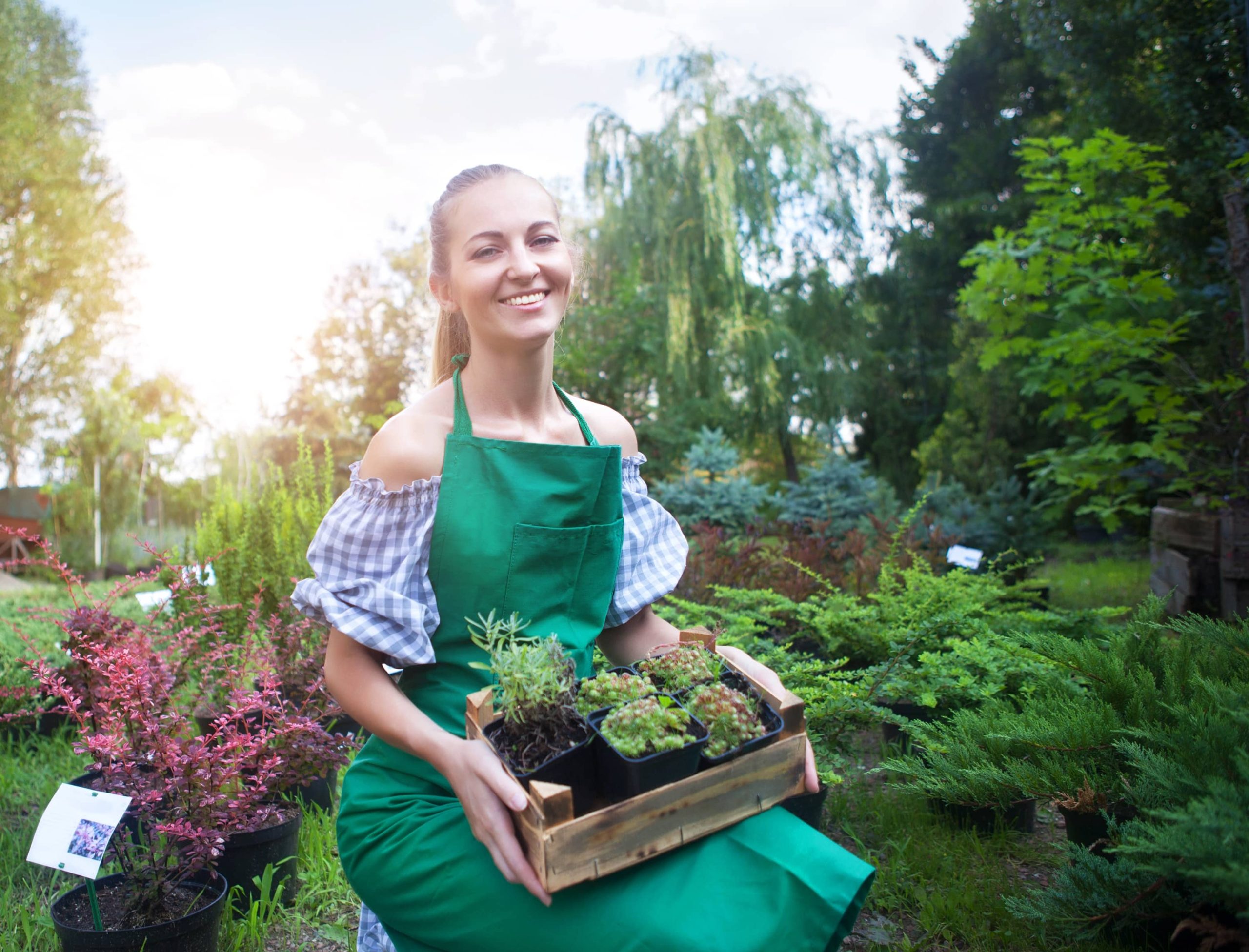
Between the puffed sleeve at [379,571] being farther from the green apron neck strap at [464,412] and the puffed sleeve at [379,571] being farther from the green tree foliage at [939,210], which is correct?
the green tree foliage at [939,210]

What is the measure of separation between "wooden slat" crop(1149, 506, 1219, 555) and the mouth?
371 centimetres

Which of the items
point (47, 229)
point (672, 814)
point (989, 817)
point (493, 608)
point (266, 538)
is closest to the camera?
point (672, 814)

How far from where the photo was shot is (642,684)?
1133mm

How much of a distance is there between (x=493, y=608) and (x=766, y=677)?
18.9 inches

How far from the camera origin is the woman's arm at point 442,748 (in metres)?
1.04

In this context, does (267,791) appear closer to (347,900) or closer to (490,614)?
(347,900)

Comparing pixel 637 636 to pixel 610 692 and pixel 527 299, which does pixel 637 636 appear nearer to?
pixel 610 692

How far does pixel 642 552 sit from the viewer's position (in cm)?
175

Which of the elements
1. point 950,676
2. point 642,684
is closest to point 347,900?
point 642,684

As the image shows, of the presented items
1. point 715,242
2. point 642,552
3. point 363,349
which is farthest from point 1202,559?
point 363,349

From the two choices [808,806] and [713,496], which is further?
[713,496]

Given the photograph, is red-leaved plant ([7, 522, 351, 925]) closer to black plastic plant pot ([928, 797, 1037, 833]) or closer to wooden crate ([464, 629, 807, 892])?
wooden crate ([464, 629, 807, 892])

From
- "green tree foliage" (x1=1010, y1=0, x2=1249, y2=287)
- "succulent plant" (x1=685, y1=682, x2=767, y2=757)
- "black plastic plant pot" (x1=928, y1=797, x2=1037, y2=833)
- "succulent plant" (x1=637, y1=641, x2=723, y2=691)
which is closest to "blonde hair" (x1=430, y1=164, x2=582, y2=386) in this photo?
"succulent plant" (x1=637, y1=641, x2=723, y2=691)

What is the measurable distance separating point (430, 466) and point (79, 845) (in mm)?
1089
